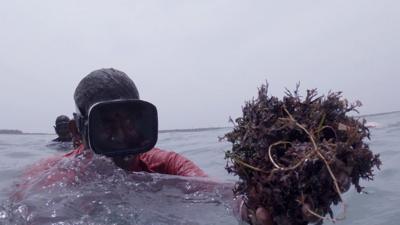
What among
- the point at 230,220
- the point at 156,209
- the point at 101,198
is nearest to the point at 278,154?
the point at 230,220

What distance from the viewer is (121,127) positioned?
2.95 m

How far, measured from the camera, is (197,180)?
3.11 metres

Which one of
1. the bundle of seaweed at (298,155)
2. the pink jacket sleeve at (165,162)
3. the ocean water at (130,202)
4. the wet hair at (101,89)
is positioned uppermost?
the wet hair at (101,89)

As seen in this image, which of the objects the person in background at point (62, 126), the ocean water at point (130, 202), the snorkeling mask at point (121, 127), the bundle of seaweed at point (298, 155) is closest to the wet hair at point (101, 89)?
the snorkeling mask at point (121, 127)

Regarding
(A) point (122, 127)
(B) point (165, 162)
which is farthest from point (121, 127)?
(B) point (165, 162)

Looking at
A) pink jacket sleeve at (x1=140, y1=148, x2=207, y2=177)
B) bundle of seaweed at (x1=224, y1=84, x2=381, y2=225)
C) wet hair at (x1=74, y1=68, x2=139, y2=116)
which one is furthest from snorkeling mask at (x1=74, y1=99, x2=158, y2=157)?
bundle of seaweed at (x1=224, y1=84, x2=381, y2=225)

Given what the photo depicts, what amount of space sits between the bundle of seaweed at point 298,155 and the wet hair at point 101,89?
56.5 inches

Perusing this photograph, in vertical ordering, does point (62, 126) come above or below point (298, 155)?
below

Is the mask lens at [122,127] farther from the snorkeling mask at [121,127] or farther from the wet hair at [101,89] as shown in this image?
the wet hair at [101,89]

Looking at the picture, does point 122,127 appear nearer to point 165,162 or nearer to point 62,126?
point 165,162

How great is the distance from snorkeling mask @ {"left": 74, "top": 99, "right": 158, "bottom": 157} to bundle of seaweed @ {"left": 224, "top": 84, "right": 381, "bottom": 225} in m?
1.29

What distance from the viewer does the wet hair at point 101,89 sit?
304 cm

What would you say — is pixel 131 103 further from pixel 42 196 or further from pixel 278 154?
pixel 278 154

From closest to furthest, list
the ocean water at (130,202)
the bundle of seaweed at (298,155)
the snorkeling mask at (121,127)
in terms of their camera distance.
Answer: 1. the bundle of seaweed at (298,155)
2. the ocean water at (130,202)
3. the snorkeling mask at (121,127)
